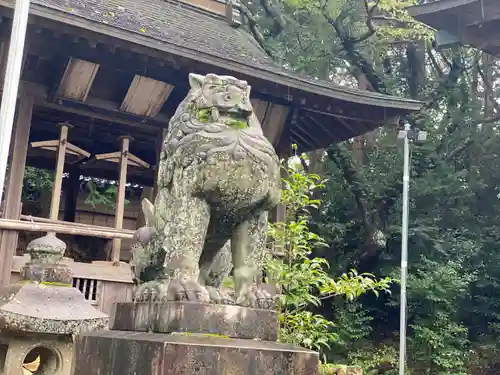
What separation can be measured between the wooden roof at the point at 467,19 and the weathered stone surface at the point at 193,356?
4492 mm

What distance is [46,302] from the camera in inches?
172

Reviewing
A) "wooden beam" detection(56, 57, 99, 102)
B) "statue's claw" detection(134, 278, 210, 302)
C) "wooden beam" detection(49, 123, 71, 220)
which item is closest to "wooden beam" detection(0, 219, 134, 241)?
"wooden beam" detection(49, 123, 71, 220)

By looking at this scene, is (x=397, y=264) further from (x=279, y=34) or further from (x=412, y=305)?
(x=279, y=34)

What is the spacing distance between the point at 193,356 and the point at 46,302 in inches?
76.3

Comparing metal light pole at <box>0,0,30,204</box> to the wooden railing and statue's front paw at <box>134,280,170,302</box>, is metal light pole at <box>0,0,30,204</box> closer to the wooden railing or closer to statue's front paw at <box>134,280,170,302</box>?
the wooden railing

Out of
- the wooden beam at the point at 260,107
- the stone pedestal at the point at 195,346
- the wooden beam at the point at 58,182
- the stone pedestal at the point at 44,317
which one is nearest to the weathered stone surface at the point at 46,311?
the stone pedestal at the point at 44,317

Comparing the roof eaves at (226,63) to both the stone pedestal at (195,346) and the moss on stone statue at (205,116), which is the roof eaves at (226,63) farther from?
the stone pedestal at (195,346)

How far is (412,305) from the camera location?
13.2 meters

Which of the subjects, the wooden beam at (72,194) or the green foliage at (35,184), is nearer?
the wooden beam at (72,194)

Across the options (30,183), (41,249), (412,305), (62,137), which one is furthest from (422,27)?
(41,249)

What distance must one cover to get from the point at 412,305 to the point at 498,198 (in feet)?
13.6

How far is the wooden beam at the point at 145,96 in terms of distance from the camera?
28.5 feet

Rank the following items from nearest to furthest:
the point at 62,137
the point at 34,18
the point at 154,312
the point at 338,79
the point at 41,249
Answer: the point at 154,312 → the point at 41,249 → the point at 34,18 → the point at 62,137 → the point at 338,79

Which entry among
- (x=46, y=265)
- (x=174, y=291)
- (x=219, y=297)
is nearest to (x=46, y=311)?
(x=46, y=265)
